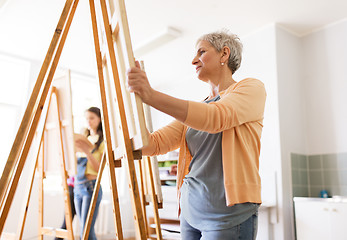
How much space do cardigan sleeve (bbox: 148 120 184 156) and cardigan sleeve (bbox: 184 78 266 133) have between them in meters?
0.30

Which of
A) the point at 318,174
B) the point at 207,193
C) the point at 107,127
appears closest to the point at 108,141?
A: the point at 107,127

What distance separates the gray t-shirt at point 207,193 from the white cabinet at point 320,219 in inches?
78.4

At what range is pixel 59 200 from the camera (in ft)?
14.4

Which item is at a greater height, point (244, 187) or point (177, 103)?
point (177, 103)

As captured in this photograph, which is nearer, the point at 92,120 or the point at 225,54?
the point at 225,54

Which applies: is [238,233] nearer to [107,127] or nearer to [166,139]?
[166,139]

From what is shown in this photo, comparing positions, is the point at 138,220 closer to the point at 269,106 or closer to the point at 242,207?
the point at 242,207

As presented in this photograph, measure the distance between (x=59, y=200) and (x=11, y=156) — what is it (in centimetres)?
356

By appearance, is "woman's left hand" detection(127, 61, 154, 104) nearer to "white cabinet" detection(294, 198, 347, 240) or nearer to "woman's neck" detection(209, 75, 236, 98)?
"woman's neck" detection(209, 75, 236, 98)

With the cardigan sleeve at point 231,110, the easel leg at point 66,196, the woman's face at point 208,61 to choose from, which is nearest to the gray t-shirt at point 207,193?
the cardigan sleeve at point 231,110

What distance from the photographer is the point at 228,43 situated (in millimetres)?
1180

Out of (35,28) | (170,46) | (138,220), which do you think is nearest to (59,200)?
(35,28)

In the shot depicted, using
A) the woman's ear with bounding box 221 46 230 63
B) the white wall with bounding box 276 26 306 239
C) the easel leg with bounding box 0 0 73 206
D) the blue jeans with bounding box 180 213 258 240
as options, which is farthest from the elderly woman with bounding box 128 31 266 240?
the white wall with bounding box 276 26 306 239

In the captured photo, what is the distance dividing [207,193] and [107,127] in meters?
0.53
